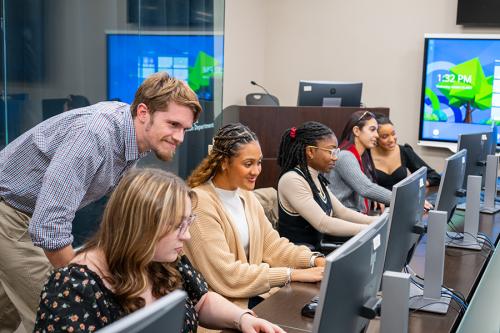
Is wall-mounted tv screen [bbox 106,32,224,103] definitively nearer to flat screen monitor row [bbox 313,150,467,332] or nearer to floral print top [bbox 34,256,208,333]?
flat screen monitor row [bbox 313,150,467,332]

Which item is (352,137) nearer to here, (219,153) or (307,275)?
(219,153)

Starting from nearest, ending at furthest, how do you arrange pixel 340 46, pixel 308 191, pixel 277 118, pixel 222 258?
pixel 222 258, pixel 308 191, pixel 277 118, pixel 340 46

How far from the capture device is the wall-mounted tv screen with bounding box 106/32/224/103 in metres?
3.60

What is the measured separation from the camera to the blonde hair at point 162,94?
2070 millimetres

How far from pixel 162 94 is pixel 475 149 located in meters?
2.17

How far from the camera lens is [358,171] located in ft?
12.1

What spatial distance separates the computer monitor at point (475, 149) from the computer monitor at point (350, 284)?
213 cm

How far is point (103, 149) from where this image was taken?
2.03m

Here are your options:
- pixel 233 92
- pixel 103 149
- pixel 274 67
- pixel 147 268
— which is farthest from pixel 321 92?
pixel 147 268

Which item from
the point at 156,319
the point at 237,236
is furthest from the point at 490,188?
the point at 156,319

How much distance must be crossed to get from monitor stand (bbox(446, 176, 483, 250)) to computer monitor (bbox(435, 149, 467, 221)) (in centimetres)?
19

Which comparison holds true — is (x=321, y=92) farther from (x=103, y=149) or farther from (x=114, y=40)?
(x=103, y=149)

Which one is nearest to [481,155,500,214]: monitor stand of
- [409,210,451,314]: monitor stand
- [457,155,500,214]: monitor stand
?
[457,155,500,214]: monitor stand

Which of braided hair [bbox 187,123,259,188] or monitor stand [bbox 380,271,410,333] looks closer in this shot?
monitor stand [bbox 380,271,410,333]
